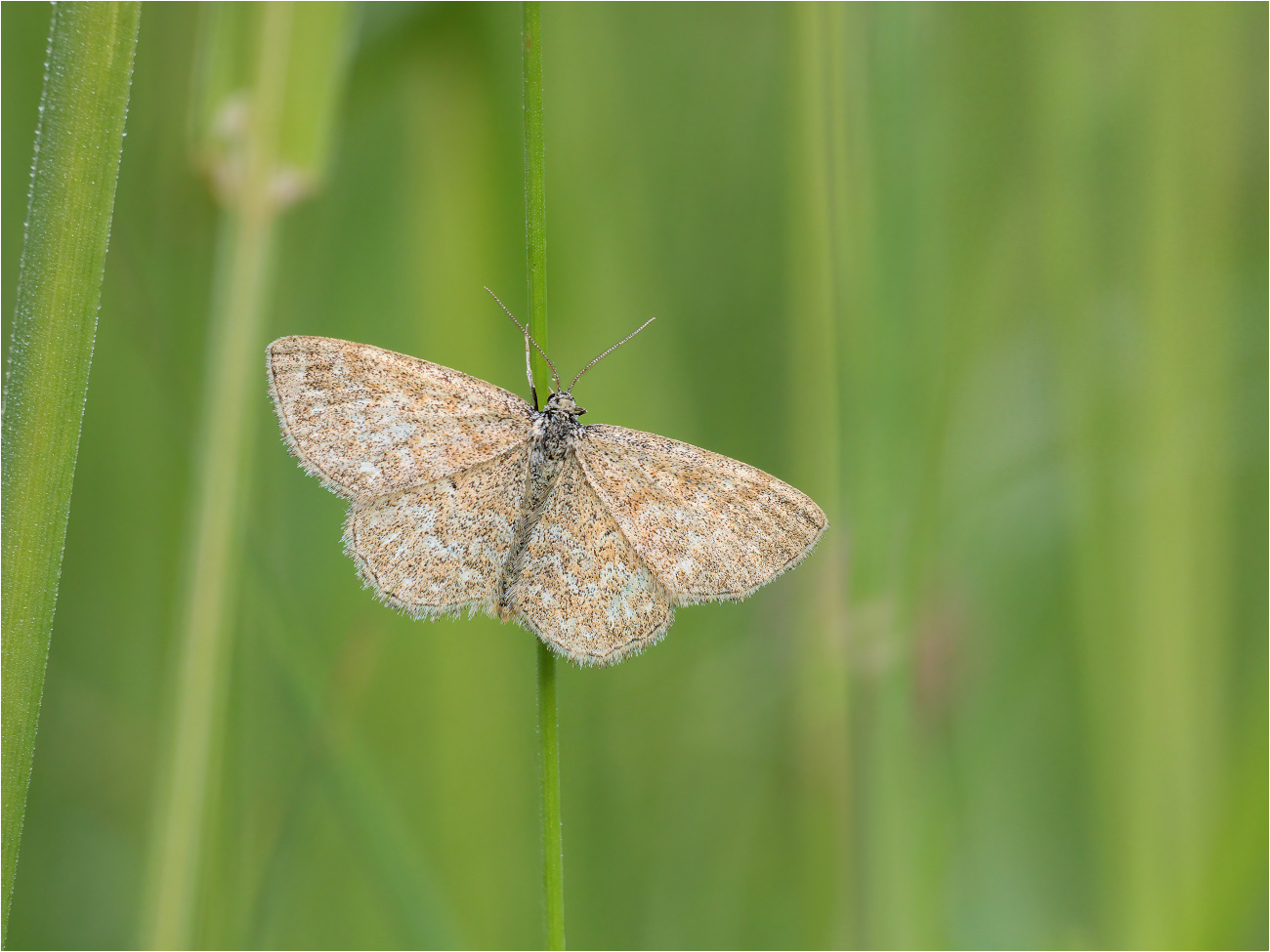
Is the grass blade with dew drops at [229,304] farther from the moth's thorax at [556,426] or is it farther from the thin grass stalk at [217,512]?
the moth's thorax at [556,426]

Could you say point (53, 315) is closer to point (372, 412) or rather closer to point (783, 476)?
point (372, 412)

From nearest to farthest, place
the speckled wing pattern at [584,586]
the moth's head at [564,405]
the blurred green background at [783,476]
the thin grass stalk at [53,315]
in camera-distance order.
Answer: the thin grass stalk at [53,315] < the speckled wing pattern at [584,586] < the moth's head at [564,405] < the blurred green background at [783,476]

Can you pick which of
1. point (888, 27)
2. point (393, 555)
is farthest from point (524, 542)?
point (888, 27)

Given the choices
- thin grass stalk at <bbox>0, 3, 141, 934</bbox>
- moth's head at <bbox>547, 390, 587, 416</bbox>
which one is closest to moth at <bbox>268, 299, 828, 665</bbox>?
moth's head at <bbox>547, 390, 587, 416</bbox>

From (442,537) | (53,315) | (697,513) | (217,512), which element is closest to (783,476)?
(697,513)

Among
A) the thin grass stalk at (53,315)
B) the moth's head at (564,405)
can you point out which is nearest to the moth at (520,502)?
the moth's head at (564,405)

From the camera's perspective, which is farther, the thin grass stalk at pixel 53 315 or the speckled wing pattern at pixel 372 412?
the speckled wing pattern at pixel 372 412

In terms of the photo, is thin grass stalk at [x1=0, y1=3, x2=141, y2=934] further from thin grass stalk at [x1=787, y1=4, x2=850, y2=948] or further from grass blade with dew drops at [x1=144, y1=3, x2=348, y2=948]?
thin grass stalk at [x1=787, y1=4, x2=850, y2=948]
